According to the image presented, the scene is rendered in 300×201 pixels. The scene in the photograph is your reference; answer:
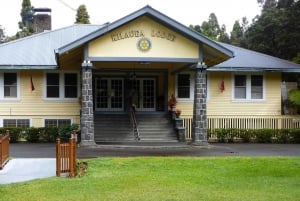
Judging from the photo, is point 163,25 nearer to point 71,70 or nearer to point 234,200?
point 71,70

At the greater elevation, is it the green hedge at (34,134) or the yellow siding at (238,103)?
the yellow siding at (238,103)

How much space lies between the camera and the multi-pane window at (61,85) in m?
28.5

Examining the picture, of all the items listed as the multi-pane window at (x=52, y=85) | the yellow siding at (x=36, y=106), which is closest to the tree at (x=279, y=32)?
the multi-pane window at (x=52, y=85)

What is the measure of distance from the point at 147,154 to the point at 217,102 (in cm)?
1090

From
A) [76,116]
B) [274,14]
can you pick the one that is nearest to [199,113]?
[76,116]

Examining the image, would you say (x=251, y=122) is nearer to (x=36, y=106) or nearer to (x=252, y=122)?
(x=252, y=122)

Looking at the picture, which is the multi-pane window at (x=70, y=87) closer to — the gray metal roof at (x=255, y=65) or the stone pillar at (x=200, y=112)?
the gray metal roof at (x=255, y=65)

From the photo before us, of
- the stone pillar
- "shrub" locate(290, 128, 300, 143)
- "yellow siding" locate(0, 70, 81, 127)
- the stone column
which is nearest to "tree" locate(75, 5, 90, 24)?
"yellow siding" locate(0, 70, 81, 127)

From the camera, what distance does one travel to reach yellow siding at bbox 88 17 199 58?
22375 millimetres

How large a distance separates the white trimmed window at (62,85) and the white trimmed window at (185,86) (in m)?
5.47

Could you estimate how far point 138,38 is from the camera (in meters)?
22.6

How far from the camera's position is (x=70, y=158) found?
46.5 feet

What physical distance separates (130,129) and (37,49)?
766 centimetres

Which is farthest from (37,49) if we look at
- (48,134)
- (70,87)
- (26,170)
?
(26,170)
